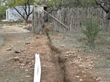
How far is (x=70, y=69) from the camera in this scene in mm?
5965

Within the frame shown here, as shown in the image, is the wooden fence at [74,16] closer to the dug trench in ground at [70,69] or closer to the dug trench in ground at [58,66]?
the dug trench in ground at [58,66]

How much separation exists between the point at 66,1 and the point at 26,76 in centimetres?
1314

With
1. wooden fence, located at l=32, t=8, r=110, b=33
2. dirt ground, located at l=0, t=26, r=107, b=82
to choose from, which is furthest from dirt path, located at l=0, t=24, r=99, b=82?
wooden fence, located at l=32, t=8, r=110, b=33

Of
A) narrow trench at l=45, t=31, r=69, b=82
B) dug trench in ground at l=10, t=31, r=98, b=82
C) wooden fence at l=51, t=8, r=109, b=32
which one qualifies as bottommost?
narrow trench at l=45, t=31, r=69, b=82

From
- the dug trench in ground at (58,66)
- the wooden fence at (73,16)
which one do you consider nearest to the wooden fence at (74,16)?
the wooden fence at (73,16)

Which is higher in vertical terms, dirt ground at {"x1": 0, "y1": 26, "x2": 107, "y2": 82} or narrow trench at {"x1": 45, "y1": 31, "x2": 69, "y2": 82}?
dirt ground at {"x1": 0, "y1": 26, "x2": 107, "y2": 82}

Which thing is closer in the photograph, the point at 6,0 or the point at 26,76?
the point at 26,76

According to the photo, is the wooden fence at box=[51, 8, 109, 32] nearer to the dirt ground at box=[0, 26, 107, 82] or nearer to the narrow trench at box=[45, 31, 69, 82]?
the narrow trench at box=[45, 31, 69, 82]

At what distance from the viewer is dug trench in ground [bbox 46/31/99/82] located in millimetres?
5123

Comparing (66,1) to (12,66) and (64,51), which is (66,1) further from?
(12,66)

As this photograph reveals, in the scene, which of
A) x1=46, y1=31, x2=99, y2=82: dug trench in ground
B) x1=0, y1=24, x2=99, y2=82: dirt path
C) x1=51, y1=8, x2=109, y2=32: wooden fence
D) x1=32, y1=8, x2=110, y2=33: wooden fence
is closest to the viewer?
x1=46, y1=31, x2=99, y2=82: dug trench in ground

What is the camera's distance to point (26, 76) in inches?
210

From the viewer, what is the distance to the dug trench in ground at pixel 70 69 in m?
5.12

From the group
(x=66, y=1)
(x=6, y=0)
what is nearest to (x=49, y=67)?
(x=66, y=1)
